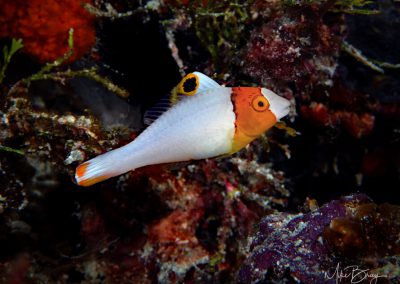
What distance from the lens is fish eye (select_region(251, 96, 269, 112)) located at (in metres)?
2.48

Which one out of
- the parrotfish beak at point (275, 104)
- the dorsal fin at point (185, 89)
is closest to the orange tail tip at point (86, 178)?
the dorsal fin at point (185, 89)

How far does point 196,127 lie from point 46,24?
8.15 feet

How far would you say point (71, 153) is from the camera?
3.21 m

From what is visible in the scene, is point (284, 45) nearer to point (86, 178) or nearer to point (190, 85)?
point (190, 85)

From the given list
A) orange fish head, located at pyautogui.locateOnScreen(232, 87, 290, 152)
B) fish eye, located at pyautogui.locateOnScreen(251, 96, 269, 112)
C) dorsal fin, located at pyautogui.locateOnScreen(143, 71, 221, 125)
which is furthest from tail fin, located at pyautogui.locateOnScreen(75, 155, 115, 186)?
fish eye, located at pyautogui.locateOnScreen(251, 96, 269, 112)

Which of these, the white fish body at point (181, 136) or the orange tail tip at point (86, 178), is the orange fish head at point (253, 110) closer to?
the white fish body at point (181, 136)

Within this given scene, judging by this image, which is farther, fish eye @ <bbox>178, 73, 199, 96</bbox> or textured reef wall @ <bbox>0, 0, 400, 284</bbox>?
textured reef wall @ <bbox>0, 0, 400, 284</bbox>

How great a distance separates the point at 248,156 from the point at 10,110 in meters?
2.74

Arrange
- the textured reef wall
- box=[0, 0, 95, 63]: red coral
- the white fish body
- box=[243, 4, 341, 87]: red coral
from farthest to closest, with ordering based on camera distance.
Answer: box=[0, 0, 95, 63]: red coral, the textured reef wall, box=[243, 4, 341, 87]: red coral, the white fish body

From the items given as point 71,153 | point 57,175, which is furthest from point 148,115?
point 57,175

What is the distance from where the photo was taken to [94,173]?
2467 millimetres

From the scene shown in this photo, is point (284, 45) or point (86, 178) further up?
point (284, 45)

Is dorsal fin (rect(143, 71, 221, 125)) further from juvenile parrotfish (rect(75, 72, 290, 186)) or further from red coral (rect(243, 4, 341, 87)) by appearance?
red coral (rect(243, 4, 341, 87))
